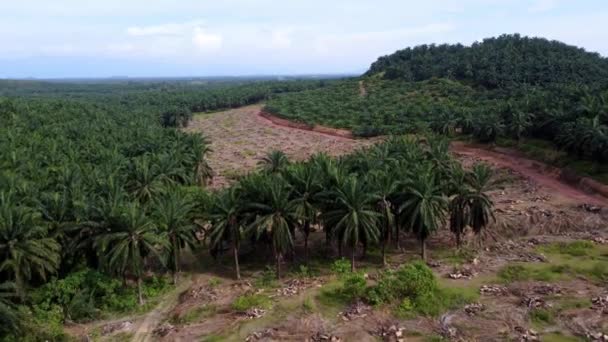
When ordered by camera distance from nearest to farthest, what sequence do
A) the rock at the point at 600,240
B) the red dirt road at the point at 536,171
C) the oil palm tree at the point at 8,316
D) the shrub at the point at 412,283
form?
the oil palm tree at the point at 8,316 → the shrub at the point at 412,283 → the rock at the point at 600,240 → the red dirt road at the point at 536,171

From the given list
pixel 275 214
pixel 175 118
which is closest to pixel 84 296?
pixel 275 214

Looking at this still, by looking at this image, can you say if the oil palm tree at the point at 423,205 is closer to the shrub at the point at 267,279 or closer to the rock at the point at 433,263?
the rock at the point at 433,263

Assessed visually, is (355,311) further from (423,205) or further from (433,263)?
(433,263)

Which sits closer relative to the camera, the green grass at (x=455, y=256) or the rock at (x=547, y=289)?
the rock at (x=547, y=289)

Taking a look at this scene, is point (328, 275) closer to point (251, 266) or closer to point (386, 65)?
point (251, 266)

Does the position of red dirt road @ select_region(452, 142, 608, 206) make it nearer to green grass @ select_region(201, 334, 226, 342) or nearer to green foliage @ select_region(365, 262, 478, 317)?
green foliage @ select_region(365, 262, 478, 317)

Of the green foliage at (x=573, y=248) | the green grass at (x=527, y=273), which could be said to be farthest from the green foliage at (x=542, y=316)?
the green foliage at (x=573, y=248)

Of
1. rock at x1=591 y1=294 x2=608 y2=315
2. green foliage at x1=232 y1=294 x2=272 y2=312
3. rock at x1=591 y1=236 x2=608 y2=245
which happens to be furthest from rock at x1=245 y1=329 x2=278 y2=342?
rock at x1=591 y1=236 x2=608 y2=245
